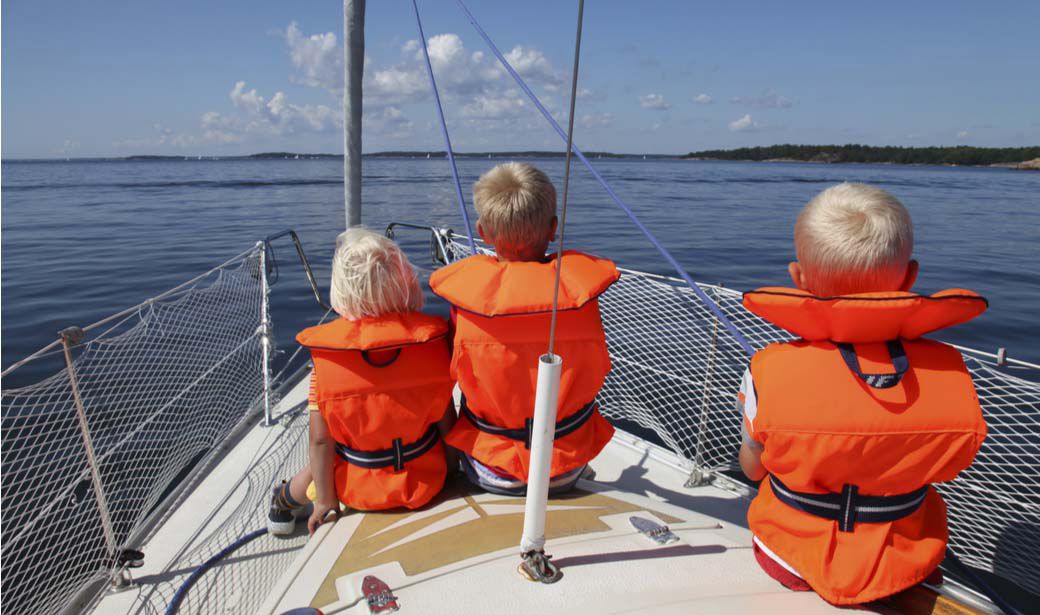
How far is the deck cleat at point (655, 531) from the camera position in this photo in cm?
154

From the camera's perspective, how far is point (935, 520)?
4.69 ft

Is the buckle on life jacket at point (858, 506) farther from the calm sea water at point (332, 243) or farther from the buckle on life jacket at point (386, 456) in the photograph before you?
the calm sea water at point (332, 243)

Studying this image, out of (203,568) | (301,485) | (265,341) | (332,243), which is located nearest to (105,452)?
(265,341)

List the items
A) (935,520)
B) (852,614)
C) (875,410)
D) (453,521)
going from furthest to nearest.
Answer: (453,521) < (935,520) < (852,614) < (875,410)

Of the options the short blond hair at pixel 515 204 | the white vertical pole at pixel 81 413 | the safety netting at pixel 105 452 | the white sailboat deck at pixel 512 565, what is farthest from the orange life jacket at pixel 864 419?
the safety netting at pixel 105 452

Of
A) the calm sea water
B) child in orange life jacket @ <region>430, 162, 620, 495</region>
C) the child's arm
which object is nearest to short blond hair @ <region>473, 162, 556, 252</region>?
child in orange life jacket @ <region>430, 162, 620, 495</region>

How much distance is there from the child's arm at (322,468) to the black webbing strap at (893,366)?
4.53 ft

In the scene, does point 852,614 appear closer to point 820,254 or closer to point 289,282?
point 820,254

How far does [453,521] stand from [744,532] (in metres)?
0.83

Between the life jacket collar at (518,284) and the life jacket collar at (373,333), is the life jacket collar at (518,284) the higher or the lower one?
the higher one

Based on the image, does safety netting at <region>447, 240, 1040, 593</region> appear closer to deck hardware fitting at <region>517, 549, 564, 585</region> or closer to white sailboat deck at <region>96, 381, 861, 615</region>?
white sailboat deck at <region>96, 381, 861, 615</region>

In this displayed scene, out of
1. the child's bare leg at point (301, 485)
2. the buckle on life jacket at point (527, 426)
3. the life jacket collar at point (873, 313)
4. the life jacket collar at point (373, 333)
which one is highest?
the life jacket collar at point (873, 313)

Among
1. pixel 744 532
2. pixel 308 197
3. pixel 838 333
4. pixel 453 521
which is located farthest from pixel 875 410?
pixel 308 197

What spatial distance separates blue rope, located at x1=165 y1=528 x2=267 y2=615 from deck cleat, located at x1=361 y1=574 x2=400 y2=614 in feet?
3.67
